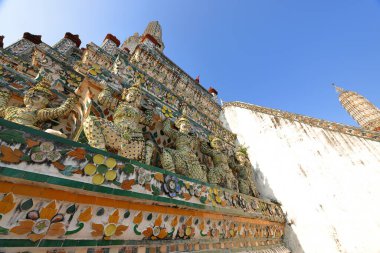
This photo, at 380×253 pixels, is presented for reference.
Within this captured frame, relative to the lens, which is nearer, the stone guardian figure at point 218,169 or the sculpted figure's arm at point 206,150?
the stone guardian figure at point 218,169

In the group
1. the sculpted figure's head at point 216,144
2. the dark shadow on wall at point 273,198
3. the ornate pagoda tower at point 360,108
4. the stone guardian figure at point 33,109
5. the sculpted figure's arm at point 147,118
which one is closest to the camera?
the stone guardian figure at point 33,109

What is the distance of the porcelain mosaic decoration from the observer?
1.43 metres

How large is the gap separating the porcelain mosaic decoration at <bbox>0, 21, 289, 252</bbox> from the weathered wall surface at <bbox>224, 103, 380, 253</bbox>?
572mm

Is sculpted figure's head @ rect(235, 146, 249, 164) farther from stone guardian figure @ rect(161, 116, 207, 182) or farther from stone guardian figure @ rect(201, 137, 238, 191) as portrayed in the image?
stone guardian figure @ rect(161, 116, 207, 182)

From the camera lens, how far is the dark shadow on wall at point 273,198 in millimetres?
4605

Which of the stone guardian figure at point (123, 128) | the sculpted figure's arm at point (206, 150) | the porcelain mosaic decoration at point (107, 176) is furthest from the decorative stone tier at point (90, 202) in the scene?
the sculpted figure's arm at point (206, 150)

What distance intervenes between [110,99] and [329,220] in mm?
5325

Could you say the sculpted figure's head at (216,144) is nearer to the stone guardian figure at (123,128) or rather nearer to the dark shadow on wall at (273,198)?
the dark shadow on wall at (273,198)

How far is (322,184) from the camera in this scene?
4828 millimetres

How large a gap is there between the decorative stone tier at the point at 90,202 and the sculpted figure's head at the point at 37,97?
1260mm

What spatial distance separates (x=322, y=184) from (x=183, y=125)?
3813 mm

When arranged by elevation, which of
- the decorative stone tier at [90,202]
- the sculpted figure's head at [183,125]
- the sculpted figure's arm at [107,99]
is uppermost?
the sculpted figure's head at [183,125]

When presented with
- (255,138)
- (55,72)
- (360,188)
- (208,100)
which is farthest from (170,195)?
(208,100)

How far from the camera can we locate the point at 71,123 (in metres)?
2.99
